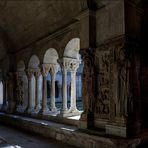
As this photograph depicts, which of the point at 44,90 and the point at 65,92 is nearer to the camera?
the point at 65,92

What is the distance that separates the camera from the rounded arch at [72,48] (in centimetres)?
667

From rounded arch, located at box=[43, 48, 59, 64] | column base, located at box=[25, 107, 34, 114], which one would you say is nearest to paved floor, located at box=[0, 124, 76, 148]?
column base, located at box=[25, 107, 34, 114]

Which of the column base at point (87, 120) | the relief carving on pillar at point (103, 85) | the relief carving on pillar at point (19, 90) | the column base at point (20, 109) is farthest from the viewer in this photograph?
the relief carving on pillar at point (19, 90)

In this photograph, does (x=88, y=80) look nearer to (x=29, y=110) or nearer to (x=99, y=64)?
(x=99, y=64)

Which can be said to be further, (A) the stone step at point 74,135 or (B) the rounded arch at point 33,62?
(B) the rounded arch at point 33,62

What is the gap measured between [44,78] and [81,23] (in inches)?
123

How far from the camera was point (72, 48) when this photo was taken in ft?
22.8

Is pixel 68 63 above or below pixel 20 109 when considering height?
above

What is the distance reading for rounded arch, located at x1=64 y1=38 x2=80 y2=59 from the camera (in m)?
6.67

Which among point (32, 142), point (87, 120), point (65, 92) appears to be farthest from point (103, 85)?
point (32, 142)

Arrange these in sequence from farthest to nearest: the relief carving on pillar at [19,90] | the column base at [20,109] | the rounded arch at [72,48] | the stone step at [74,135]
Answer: the relief carving on pillar at [19,90], the column base at [20,109], the rounded arch at [72,48], the stone step at [74,135]

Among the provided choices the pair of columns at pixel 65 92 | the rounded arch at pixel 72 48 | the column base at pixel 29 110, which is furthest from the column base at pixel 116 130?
the column base at pixel 29 110

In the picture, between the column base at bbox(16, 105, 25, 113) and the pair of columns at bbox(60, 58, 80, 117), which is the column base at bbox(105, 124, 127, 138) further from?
the column base at bbox(16, 105, 25, 113)

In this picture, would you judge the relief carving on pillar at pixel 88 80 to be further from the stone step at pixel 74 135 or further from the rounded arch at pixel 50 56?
the rounded arch at pixel 50 56
